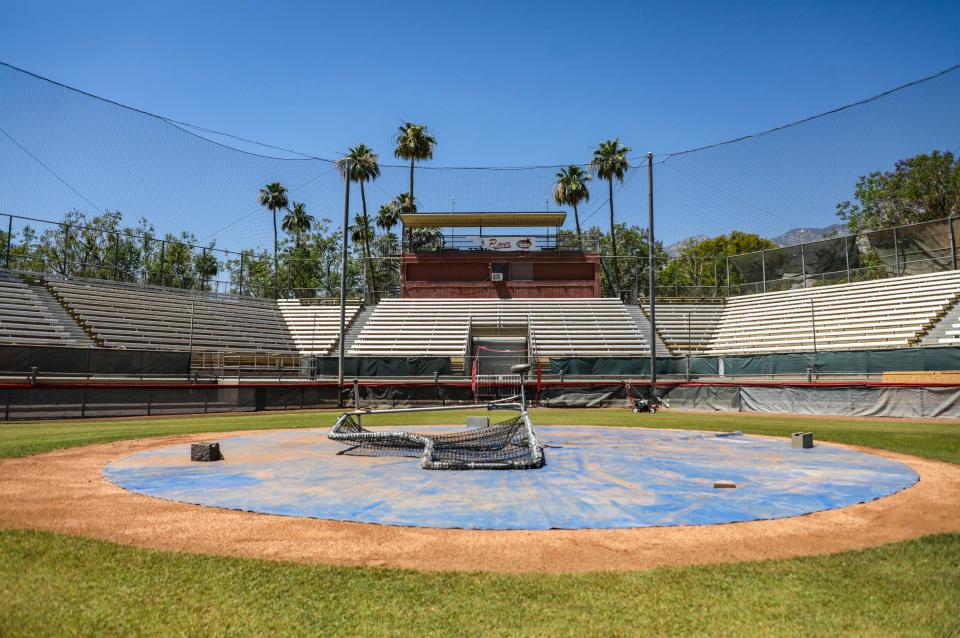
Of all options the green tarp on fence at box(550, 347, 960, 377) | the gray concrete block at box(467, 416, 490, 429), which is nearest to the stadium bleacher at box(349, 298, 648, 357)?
the green tarp on fence at box(550, 347, 960, 377)

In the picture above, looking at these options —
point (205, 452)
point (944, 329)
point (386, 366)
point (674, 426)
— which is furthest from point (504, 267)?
point (205, 452)

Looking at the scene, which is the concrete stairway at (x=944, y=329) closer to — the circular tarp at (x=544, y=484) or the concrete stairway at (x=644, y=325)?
the concrete stairway at (x=644, y=325)

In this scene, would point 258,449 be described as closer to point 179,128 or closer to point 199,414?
point 199,414

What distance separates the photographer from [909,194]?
204 feet

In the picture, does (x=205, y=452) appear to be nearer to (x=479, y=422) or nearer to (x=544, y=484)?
(x=544, y=484)

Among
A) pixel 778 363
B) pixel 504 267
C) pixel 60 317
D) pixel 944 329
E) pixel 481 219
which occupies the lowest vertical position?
pixel 778 363

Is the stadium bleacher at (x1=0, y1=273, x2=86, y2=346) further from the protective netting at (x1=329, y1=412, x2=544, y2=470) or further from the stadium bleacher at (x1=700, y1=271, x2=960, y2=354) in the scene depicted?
the stadium bleacher at (x1=700, y1=271, x2=960, y2=354)

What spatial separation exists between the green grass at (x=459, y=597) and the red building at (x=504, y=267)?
150ft

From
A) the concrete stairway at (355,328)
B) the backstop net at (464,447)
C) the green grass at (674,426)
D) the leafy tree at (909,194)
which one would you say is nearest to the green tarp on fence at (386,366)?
the concrete stairway at (355,328)

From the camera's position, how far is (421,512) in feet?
20.3

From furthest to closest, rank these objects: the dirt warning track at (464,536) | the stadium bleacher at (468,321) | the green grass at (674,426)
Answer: the stadium bleacher at (468,321)
the green grass at (674,426)
the dirt warning track at (464,536)

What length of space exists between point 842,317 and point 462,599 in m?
39.4

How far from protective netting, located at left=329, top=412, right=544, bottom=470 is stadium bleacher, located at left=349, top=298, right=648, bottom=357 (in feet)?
88.3

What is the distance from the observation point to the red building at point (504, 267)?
50594 millimetres
